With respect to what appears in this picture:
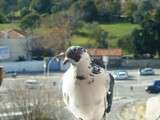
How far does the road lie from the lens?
20234 mm

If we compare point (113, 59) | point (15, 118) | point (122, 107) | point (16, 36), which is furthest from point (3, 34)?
point (15, 118)

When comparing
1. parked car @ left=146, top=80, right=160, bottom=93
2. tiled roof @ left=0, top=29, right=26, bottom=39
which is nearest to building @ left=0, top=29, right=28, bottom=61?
tiled roof @ left=0, top=29, right=26, bottom=39

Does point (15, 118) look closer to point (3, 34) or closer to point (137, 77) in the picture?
point (137, 77)

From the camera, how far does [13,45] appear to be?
102 feet

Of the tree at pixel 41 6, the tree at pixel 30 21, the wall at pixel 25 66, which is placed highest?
the tree at pixel 41 6

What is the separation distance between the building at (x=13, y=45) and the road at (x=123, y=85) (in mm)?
3122

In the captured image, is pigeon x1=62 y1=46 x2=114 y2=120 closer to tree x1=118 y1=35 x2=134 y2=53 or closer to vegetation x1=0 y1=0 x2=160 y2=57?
vegetation x1=0 y1=0 x2=160 y2=57

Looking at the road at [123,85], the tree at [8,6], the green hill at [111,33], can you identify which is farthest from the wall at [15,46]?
the tree at [8,6]

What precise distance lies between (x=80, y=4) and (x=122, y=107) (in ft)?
59.4

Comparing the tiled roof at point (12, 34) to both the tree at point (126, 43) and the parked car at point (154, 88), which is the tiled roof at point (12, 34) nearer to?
the tree at point (126, 43)

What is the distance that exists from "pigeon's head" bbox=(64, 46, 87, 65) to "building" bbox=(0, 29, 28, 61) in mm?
27550

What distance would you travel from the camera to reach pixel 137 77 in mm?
27203

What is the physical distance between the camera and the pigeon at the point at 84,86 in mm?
2162

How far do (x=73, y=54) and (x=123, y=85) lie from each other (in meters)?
22.9
